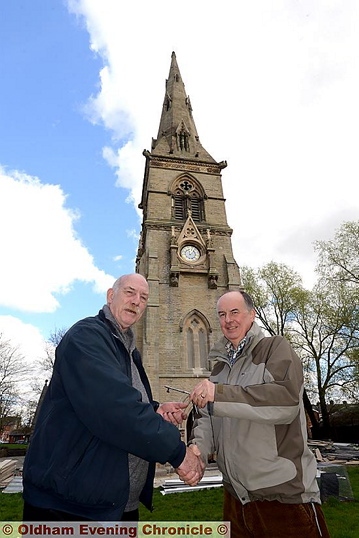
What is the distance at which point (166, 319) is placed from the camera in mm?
18859

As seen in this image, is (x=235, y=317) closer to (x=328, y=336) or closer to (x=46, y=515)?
(x=46, y=515)

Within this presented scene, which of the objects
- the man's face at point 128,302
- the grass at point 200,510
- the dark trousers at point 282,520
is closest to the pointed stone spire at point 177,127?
the grass at point 200,510

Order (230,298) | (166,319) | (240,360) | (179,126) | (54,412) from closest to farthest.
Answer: (54,412) < (240,360) < (230,298) < (166,319) < (179,126)

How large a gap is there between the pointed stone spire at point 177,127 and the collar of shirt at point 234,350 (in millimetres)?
24113

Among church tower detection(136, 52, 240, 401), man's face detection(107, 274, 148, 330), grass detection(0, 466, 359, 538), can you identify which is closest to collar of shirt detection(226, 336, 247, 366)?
man's face detection(107, 274, 148, 330)

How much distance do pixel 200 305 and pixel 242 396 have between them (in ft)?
56.5

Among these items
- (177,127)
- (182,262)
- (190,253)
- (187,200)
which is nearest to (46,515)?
(182,262)

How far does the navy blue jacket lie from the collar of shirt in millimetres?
1045

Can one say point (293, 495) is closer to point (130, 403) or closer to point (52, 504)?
point (130, 403)

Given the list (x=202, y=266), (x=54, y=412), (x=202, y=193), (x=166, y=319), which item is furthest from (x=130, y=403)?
(x=202, y=193)

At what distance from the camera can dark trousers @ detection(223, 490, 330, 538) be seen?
2365 millimetres

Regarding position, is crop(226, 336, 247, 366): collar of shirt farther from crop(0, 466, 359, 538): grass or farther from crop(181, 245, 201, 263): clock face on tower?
crop(181, 245, 201, 263): clock face on tower

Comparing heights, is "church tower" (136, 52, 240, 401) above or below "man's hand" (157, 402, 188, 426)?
above

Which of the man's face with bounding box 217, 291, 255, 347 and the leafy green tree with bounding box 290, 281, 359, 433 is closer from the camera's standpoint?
the man's face with bounding box 217, 291, 255, 347
